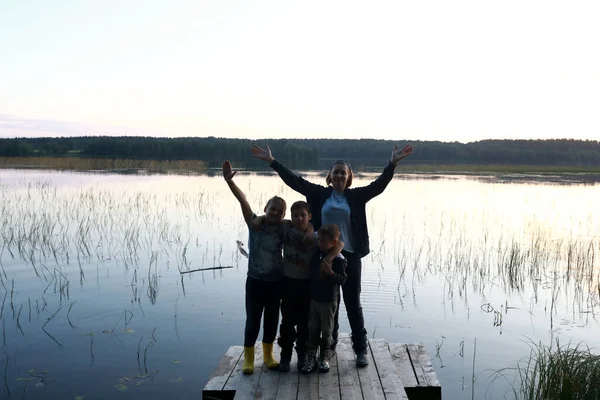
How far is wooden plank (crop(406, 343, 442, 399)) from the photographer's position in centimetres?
529

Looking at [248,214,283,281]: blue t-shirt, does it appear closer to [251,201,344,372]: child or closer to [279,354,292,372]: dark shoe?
[251,201,344,372]: child

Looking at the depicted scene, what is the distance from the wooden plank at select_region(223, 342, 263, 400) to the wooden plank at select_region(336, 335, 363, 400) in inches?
30.5

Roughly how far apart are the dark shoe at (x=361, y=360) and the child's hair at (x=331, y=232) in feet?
4.36

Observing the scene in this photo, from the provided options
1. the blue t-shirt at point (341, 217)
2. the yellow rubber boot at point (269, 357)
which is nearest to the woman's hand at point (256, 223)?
the blue t-shirt at point (341, 217)

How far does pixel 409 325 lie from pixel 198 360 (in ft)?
10.7

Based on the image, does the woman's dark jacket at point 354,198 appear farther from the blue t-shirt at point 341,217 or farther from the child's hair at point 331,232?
the child's hair at point 331,232

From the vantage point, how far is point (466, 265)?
478 inches

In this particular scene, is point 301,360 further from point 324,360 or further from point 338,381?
point 338,381

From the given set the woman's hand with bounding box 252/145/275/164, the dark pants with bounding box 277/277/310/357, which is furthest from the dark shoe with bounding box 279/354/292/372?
the woman's hand with bounding box 252/145/275/164

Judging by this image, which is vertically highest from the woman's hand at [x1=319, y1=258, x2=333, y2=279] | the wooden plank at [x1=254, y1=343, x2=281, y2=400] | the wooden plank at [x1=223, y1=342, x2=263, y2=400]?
the woman's hand at [x1=319, y1=258, x2=333, y2=279]

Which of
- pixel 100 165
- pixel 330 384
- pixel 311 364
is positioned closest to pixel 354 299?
pixel 311 364

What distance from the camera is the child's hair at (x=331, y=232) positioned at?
5102mm

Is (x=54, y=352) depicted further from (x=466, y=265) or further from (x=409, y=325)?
(x=466, y=265)

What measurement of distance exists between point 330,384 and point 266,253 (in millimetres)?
1309
